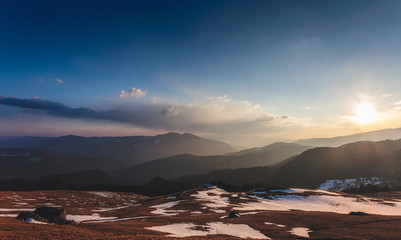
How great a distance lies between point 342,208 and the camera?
2911 inches

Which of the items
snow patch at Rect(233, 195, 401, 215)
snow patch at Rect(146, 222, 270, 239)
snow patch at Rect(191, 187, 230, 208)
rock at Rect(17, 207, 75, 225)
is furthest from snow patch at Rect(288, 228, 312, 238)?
rock at Rect(17, 207, 75, 225)

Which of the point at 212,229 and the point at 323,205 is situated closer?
the point at 212,229

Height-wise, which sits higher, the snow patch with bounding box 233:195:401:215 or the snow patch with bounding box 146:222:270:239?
the snow patch with bounding box 146:222:270:239

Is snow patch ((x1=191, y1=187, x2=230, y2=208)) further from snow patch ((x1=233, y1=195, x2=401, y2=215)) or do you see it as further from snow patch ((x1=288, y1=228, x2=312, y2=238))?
snow patch ((x1=288, y1=228, x2=312, y2=238))

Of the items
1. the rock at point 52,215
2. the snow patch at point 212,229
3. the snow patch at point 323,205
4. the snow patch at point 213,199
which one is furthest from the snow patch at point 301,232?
the rock at point 52,215

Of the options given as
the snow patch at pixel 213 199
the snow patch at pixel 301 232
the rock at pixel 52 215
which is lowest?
the snow patch at pixel 213 199

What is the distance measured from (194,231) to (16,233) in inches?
985

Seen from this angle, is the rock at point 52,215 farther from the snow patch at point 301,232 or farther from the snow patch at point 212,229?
the snow patch at point 301,232

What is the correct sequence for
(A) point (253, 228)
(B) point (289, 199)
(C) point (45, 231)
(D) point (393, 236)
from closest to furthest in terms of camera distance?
(C) point (45, 231)
(D) point (393, 236)
(A) point (253, 228)
(B) point (289, 199)

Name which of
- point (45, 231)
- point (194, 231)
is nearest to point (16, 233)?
point (45, 231)

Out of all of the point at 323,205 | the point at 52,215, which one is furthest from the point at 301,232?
the point at 323,205

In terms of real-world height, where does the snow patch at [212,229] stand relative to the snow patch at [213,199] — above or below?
above

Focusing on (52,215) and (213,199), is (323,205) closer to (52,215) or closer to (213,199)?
(213,199)

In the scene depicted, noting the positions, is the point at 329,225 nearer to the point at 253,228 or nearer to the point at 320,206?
the point at 253,228
